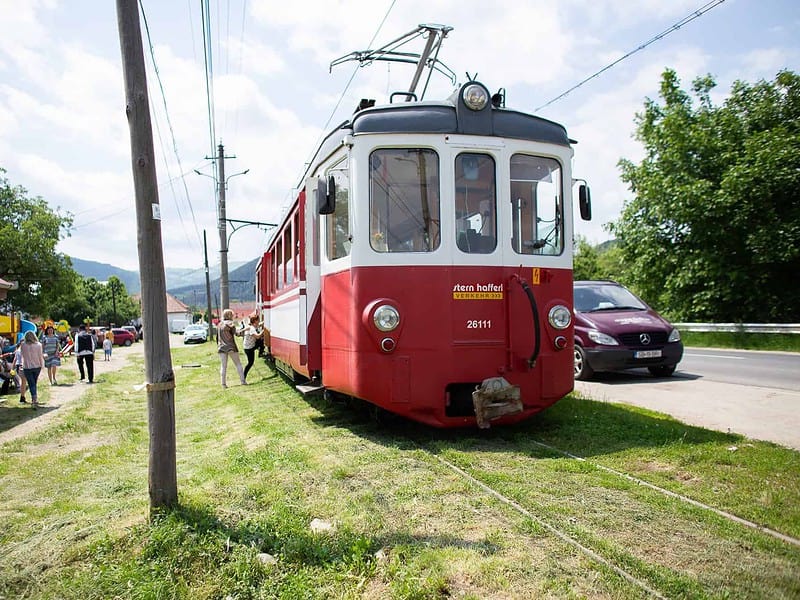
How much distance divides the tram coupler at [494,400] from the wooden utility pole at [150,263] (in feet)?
9.52

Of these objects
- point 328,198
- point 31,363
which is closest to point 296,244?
point 328,198

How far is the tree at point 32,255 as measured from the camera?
42.2 metres

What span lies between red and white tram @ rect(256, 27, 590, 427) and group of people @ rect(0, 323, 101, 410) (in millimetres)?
8659

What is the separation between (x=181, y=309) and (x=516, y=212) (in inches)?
4708

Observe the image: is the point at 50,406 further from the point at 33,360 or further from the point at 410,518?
the point at 410,518

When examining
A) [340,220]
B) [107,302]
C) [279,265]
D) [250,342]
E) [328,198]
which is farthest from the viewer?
[107,302]

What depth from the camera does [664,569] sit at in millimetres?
3221

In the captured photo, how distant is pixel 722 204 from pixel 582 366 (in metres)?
13.2

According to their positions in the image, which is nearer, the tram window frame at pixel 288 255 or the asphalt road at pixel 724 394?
the asphalt road at pixel 724 394

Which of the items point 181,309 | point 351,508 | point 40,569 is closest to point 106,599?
point 40,569

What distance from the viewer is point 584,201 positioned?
22.9ft

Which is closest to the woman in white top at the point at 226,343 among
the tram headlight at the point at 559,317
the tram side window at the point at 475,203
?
the tram side window at the point at 475,203

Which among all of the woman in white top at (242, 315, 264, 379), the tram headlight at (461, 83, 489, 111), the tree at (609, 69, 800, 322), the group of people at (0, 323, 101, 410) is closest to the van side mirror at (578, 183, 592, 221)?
the tram headlight at (461, 83, 489, 111)

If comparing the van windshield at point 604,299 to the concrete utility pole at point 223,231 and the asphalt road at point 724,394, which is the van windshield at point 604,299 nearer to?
the asphalt road at point 724,394
